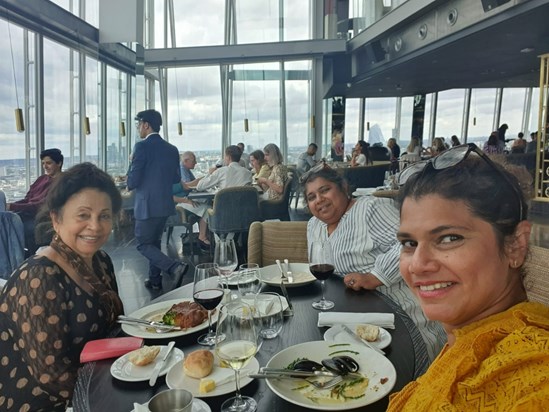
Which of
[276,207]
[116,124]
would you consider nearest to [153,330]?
[276,207]

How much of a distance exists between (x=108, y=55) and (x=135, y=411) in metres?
7.18

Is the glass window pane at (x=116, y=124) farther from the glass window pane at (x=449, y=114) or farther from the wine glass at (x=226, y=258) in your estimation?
the glass window pane at (x=449, y=114)

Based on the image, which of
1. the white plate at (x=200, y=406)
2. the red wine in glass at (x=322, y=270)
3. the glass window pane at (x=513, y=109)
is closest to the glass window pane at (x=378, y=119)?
the glass window pane at (x=513, y=109)

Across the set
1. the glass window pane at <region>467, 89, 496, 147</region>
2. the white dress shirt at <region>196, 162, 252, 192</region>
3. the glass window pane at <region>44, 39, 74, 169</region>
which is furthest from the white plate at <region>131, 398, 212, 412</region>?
the glass window pane at <region>467, 89, 496, 147</region>

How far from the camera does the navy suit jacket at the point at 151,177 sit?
436 centimetres

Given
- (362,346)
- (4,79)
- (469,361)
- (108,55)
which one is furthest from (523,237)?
(108,55)

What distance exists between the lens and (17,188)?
5.79 m

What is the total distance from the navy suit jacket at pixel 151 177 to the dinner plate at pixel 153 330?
2.90 metres

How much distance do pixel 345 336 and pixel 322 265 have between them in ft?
1.46

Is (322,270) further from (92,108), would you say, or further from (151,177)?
(92,108)

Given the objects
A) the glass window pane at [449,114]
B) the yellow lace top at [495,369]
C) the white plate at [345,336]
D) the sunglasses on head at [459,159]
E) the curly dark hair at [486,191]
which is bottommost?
the white plate at [345,336]

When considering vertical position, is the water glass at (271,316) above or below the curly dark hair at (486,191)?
below

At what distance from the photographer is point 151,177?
14.5ft

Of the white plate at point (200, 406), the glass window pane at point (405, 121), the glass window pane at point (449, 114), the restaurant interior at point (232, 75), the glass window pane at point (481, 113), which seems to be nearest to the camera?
the white plate at point (200, 406)
